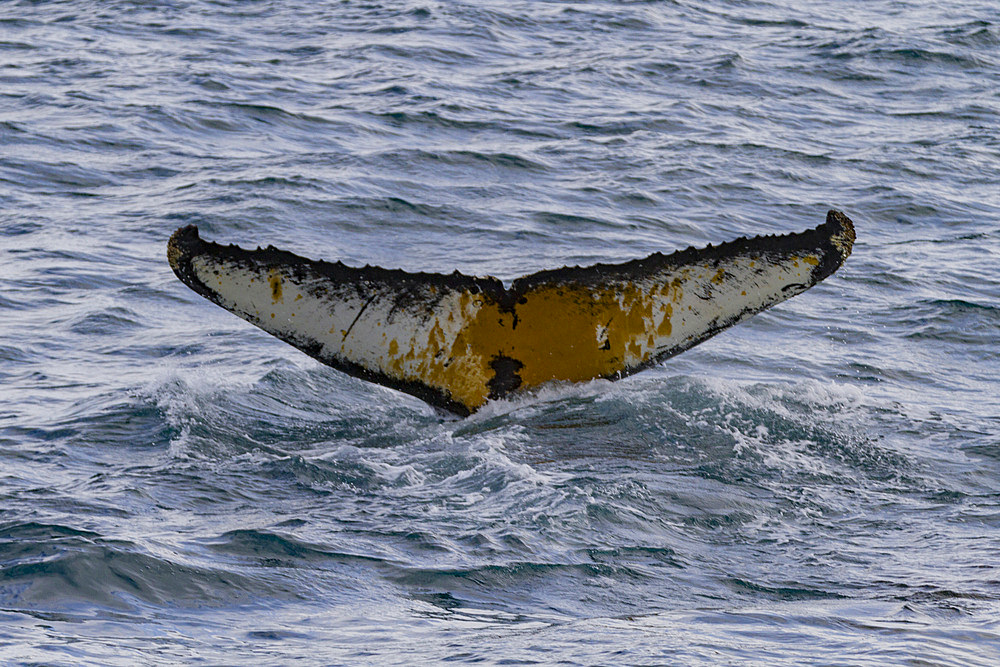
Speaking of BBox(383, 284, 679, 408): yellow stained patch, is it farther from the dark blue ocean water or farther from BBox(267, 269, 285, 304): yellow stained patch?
BBox(267, 269, 285, 304): yellow stained patch

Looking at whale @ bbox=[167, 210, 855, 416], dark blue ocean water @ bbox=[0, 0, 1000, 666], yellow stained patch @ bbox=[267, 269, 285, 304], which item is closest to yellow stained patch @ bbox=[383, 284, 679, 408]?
whale @ bbox=[167, 210, 855, 416]

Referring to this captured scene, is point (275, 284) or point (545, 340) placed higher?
point (275, 284)

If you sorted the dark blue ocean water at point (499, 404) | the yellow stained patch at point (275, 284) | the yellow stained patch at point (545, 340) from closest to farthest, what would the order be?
the dark blue ocean water at point (499, 404), the yellow stained patch at point (275, 284), the yellow stained patch at point (545, 340)

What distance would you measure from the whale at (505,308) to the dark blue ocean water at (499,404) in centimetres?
29

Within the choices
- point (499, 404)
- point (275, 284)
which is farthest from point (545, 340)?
point (275, 284)

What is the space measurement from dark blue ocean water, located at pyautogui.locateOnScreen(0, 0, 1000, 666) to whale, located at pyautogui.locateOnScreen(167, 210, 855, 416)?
0.95 ft

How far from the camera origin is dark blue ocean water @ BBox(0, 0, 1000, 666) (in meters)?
4.91

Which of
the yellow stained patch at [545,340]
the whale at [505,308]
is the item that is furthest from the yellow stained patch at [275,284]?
the yellow stained patch at [545,340]

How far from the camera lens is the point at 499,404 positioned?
6691 millimetres

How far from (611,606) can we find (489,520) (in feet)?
2.81

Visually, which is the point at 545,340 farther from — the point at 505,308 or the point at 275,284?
the point at 275,284

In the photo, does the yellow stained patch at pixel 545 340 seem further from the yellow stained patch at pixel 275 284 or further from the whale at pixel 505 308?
the yellow stained patch at pixel 275 284

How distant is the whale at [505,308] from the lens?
6191mm

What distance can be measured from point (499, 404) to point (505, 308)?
0.51 metres
